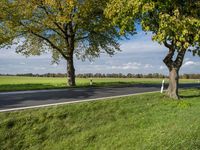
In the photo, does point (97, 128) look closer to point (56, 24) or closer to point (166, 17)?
point (166, 17)

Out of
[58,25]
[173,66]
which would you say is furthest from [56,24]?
[173,66]

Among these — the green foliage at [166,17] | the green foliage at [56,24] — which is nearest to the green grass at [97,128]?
the green foliage at [166,17]

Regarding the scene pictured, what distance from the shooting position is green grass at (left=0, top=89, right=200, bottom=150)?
1116 centimetres

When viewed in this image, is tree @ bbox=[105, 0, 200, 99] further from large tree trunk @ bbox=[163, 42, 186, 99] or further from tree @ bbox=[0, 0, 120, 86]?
tree @ bbox=[0, 0, 120, 86]

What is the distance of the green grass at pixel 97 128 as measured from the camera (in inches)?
440

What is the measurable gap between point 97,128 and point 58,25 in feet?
61.2

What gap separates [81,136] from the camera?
38.6ft

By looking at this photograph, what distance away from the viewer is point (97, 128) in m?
12.6

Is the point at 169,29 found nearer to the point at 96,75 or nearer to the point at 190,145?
the point at 190,145

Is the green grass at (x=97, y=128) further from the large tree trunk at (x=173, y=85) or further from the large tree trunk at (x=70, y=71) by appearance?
the large tree trunk at (x=70, y=71)

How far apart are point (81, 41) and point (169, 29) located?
17041 millimetres

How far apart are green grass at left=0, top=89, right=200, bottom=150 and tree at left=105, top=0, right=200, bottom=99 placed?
14.9ft

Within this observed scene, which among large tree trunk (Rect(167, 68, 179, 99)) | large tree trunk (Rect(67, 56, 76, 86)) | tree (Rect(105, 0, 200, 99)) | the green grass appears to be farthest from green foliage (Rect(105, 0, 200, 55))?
large tree trunk (Rect(67, 56, 76, 86))

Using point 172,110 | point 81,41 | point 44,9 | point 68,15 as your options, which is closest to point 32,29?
point 44,9
